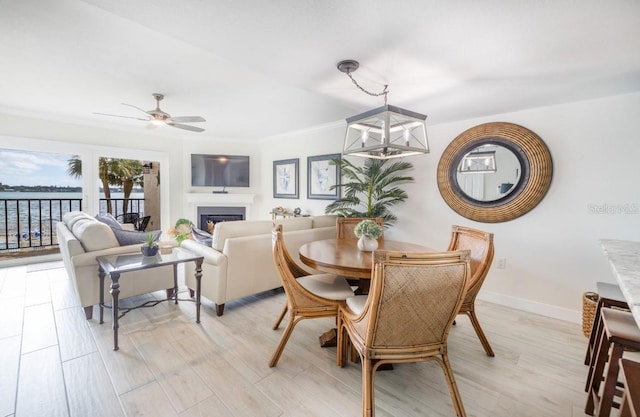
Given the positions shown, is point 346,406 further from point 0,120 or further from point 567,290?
point 0,120

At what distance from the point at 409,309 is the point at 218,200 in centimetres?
550

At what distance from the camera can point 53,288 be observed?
335cm

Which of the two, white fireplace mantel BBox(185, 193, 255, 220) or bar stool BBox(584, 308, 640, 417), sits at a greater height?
white fireplace mantel BBox(185, 193, 255, 220)

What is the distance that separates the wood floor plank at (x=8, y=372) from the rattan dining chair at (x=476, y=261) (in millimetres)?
2825

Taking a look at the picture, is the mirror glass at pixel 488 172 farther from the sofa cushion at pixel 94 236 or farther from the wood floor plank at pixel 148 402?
the sofa cushion at pixel 94 236

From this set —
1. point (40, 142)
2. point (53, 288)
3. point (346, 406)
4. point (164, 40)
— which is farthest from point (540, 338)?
point (40, 142)

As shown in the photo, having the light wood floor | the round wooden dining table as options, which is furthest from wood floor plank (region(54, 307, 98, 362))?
the round wooden dining table

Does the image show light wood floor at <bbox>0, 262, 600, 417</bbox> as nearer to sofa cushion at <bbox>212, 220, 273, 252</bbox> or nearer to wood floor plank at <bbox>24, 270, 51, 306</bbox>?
wood floor plank at <bbox>24, 270, 51, 306</bbox>

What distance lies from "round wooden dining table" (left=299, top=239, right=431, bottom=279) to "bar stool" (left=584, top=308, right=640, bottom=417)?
1.17 meters

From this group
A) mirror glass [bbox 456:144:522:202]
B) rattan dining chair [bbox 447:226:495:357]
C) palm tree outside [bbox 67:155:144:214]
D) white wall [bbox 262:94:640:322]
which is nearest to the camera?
rattan dining chair [bbox 447:226:495:357]

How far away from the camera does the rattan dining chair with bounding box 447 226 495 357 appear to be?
2006mm

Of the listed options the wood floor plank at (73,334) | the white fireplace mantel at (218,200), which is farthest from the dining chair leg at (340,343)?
the white fireplace mantel at (218,200)

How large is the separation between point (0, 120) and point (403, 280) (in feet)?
19.9

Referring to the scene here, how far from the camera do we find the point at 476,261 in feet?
7.11
